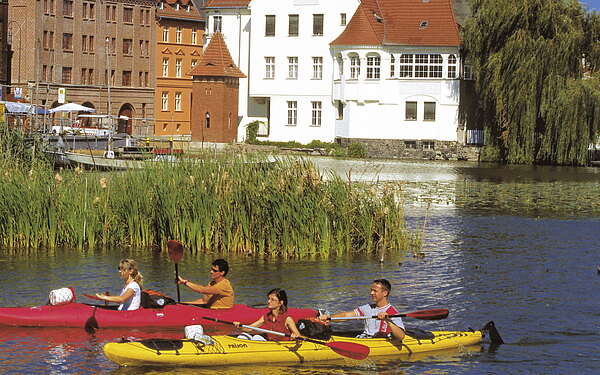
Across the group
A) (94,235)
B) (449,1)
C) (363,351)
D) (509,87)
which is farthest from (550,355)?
(449,1)

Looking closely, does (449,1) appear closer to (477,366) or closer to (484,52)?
(484,52)

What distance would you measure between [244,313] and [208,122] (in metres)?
59.4

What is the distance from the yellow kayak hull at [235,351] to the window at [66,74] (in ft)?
233

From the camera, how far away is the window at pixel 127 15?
90.2 metres

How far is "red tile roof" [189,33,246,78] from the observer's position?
77.1m

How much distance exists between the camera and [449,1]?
74188mm

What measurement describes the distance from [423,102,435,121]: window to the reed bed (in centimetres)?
4721

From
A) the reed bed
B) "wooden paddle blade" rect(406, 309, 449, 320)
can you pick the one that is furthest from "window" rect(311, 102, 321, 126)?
"wooden paddle blade" rect(406, 309, 449, 320)

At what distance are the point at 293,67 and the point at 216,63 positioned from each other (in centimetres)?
514

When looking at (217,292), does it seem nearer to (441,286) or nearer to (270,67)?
(441,286)

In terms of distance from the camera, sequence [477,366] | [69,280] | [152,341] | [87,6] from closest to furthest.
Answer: [152,341] < [477,366] < [69,280] < [87,6]

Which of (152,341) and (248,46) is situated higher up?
(248,46)

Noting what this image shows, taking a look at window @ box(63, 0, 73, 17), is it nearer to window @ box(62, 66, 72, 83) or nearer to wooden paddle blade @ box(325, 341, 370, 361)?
window @ box(62, 66, 72, 83)

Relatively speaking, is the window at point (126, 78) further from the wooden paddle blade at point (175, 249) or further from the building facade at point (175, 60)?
the wooden paddle blade at point (175, 249)
